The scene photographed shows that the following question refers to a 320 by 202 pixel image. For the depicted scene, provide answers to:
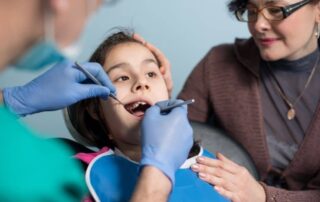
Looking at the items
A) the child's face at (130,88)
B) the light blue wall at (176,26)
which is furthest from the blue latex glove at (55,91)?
the light blue wall at (176,26)

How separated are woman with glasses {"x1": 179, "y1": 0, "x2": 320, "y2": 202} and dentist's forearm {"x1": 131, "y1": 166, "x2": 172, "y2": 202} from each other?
0.62m

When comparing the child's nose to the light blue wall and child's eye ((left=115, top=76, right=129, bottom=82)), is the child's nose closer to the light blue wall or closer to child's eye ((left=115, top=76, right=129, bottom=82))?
child's eye ((left=115, top=76, right=129, bottom=82))

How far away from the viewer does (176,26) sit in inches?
92.5

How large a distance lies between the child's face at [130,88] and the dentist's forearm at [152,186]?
29 centimetres

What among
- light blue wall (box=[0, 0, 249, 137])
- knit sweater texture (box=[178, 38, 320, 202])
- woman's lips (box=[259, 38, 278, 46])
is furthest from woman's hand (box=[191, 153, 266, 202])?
light blue wall (box=[0, 0, 249, 137])

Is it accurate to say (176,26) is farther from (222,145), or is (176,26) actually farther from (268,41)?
(222,145)

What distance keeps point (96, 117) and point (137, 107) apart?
201mm

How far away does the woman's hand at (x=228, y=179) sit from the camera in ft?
4.81

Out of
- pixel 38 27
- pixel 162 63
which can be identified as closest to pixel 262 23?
pixel 162 63

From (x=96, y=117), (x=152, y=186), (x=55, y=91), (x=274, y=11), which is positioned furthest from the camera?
(x=274, y=11)

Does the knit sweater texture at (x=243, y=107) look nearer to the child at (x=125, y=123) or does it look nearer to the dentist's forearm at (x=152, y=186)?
the child at (x=125, y=123)

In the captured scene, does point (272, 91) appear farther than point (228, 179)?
Yes

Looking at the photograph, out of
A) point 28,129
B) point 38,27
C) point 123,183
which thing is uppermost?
point 38,27

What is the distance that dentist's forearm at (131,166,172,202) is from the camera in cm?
112
